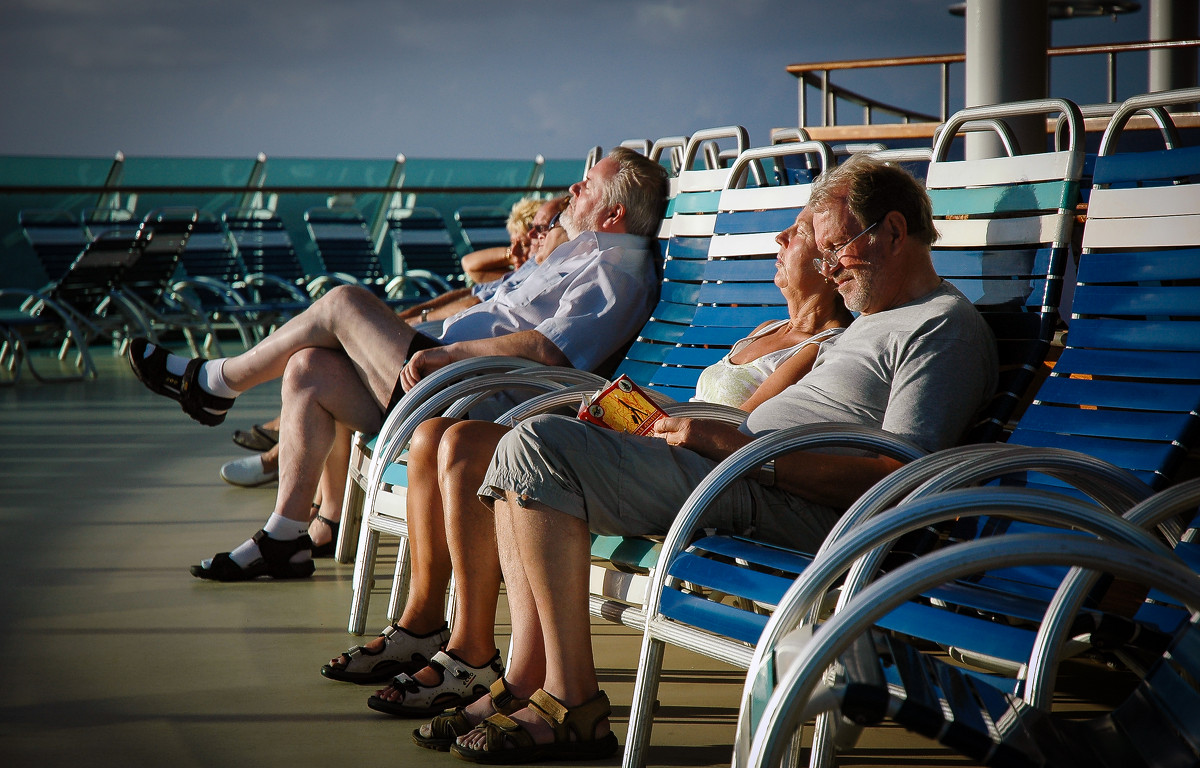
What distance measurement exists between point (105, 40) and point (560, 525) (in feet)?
54.7

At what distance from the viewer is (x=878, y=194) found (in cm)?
212

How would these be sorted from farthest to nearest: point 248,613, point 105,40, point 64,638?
point 105,40, point 248,613, point 64,638

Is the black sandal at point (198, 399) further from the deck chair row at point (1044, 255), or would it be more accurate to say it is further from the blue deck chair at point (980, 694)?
the blue deck chair at point (980, 694)

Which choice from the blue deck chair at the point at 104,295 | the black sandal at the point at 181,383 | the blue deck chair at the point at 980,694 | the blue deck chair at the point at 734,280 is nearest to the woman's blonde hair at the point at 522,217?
the blue deck chair at the point at 734,280

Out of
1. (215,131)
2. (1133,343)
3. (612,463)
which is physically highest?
(215,131)

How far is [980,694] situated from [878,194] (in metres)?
1.12

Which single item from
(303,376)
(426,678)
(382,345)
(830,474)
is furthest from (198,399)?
(830,474)

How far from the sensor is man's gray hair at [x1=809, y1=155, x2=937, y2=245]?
83.6 inches

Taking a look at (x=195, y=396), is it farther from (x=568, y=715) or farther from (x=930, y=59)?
(x=930, y=59)

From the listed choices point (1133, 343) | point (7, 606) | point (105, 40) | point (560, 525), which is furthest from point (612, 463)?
point (105, 40)

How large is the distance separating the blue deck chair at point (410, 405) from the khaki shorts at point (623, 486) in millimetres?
734

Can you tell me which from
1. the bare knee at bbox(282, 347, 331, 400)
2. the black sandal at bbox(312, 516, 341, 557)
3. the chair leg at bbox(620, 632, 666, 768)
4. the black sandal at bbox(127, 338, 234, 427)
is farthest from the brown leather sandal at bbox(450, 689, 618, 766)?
the black sandal at bbox(127, 338, 234, 427)

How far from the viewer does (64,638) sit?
8.54 feet

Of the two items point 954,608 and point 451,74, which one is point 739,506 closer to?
point 954,608
